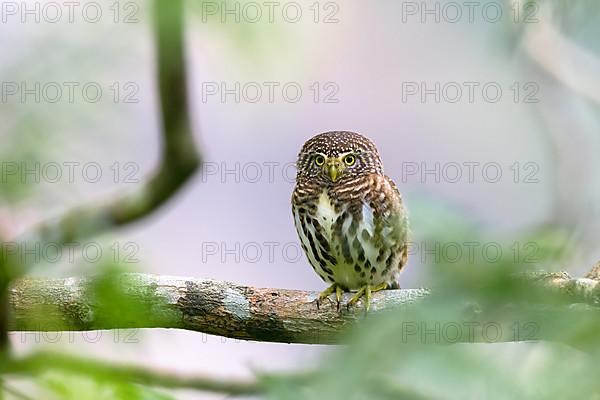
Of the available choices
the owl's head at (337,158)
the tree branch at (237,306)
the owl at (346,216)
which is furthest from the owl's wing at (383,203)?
the tree branch at (237,306)

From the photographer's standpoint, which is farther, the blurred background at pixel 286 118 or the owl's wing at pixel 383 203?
the owl's wing at pixel 383 203

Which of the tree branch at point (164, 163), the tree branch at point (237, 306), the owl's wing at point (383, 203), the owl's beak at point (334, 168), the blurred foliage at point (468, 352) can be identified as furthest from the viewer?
the owl's beak at point (334, 168)

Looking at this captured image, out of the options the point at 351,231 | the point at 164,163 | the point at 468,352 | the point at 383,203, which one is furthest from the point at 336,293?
the point at 468,352

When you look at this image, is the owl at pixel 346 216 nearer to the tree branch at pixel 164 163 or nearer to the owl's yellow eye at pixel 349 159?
the owl's yellow eye at pixel 349 159

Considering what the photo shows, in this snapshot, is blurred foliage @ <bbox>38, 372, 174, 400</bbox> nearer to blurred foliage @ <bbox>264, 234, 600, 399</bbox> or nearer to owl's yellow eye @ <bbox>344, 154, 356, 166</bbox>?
blurred foliage @ <bbox>264, 234, 600, 399</bbox>

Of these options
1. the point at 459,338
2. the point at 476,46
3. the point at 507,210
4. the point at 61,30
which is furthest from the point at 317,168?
the point at 459,338

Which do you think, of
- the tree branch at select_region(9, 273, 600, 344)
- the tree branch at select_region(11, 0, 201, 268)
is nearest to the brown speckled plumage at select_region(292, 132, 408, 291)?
the tree branch at select_region(9, 273, 600, 344)

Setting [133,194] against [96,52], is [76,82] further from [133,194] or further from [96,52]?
[133,194]

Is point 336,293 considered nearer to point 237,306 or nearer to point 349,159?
point 237,306
